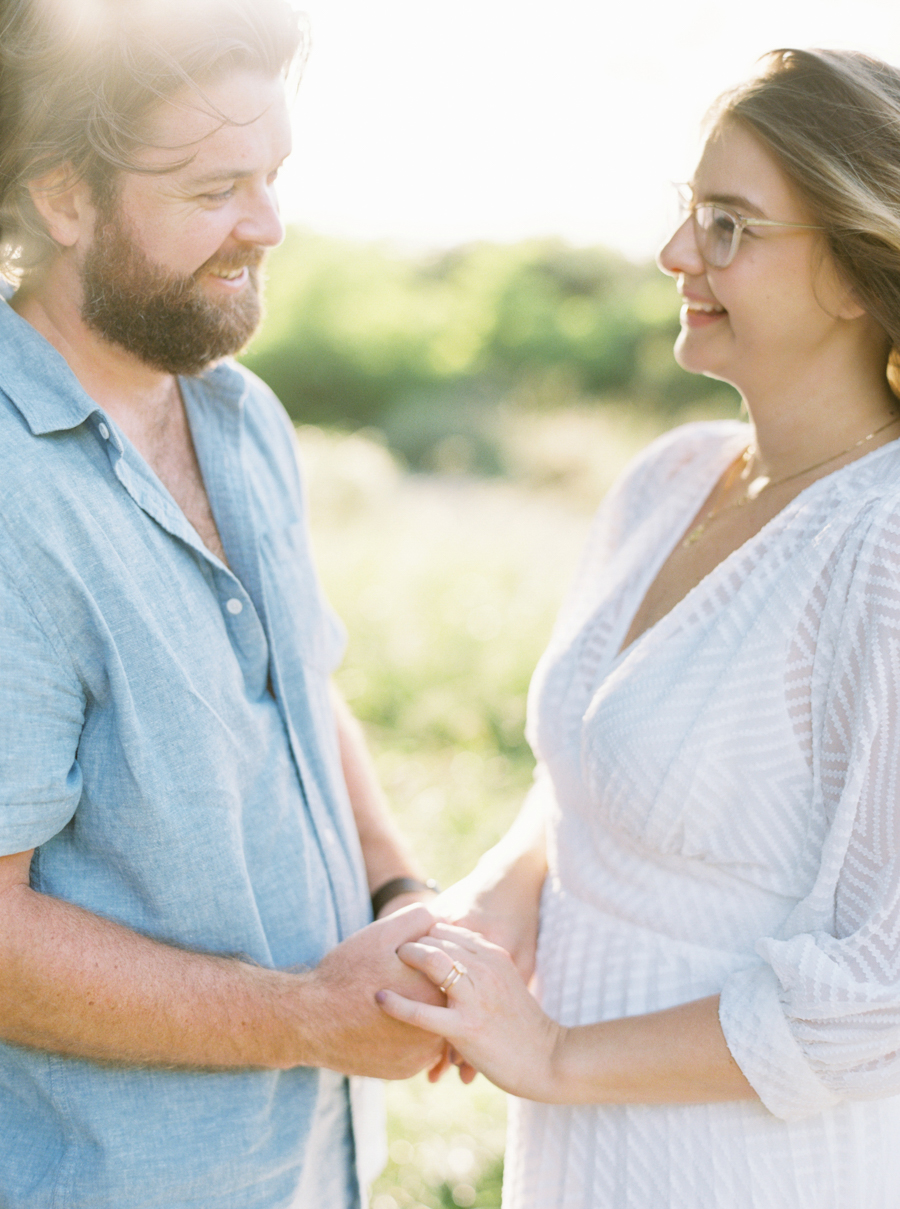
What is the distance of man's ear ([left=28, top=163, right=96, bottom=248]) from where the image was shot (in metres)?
1.84

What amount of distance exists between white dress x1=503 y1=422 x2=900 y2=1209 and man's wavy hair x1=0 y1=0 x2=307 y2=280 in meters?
1.24

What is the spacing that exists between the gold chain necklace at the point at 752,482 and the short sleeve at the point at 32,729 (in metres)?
1.27

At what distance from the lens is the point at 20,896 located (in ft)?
5.16

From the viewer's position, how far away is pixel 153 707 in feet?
5.49

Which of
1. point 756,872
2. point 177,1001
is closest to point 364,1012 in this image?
point 177,1001

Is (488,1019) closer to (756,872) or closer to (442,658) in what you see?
(756,872)

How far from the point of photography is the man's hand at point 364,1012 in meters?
1.80

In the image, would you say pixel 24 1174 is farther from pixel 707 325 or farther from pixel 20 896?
pixel 707 325

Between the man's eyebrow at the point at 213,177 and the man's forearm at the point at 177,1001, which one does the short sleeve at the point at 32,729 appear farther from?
the man's eyebrow at the point at 213,177

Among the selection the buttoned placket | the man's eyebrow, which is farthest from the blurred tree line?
the man's eyebrow

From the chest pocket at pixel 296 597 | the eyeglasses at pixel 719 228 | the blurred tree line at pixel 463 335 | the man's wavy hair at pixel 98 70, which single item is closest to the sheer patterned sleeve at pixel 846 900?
the eyeglasses at pixel 719 228

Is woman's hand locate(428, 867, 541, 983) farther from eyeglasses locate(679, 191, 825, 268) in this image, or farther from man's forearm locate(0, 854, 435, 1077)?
eyeglasses locate(679, 191, 825, 268)

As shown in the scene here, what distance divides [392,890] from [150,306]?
4.14 ft

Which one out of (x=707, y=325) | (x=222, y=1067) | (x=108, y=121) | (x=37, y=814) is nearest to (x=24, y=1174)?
(x=222, y=1067)
